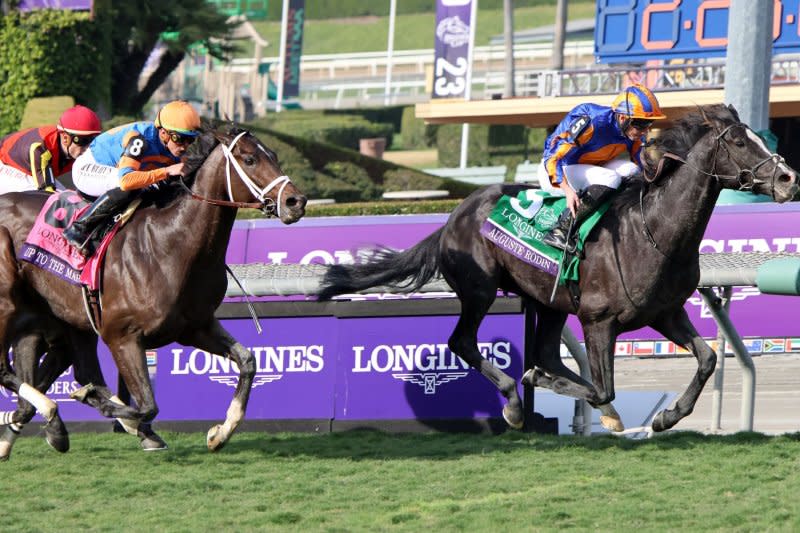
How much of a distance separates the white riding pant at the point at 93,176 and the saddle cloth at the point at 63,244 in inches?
3.2

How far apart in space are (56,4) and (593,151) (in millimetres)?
16433

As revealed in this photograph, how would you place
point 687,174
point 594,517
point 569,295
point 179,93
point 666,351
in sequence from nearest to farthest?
point 594,517 → point 687,174 → point 569,295 → point 666,351 → point 179,93

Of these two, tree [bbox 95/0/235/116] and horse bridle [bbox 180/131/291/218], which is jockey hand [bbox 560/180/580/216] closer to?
horse bridle [bbox 180/131/291/218]

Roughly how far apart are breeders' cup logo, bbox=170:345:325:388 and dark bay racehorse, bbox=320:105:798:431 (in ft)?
2.90

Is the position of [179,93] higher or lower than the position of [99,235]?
higher

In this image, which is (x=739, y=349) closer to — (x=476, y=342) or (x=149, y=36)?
(x=476, y=342)

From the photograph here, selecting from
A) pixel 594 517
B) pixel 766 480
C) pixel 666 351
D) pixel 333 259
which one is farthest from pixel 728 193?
pixel 594 517

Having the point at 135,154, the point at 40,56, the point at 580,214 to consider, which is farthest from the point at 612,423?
the point at 40,56

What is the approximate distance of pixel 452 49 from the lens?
83.6ft

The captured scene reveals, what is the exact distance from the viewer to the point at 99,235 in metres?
7.00

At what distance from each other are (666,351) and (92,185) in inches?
210

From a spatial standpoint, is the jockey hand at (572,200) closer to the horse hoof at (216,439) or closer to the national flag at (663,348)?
the horse hoof at (216,439)

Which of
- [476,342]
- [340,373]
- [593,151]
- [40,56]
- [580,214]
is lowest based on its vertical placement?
[340,373]

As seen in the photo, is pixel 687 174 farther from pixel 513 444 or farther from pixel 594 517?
pixel 594 517
